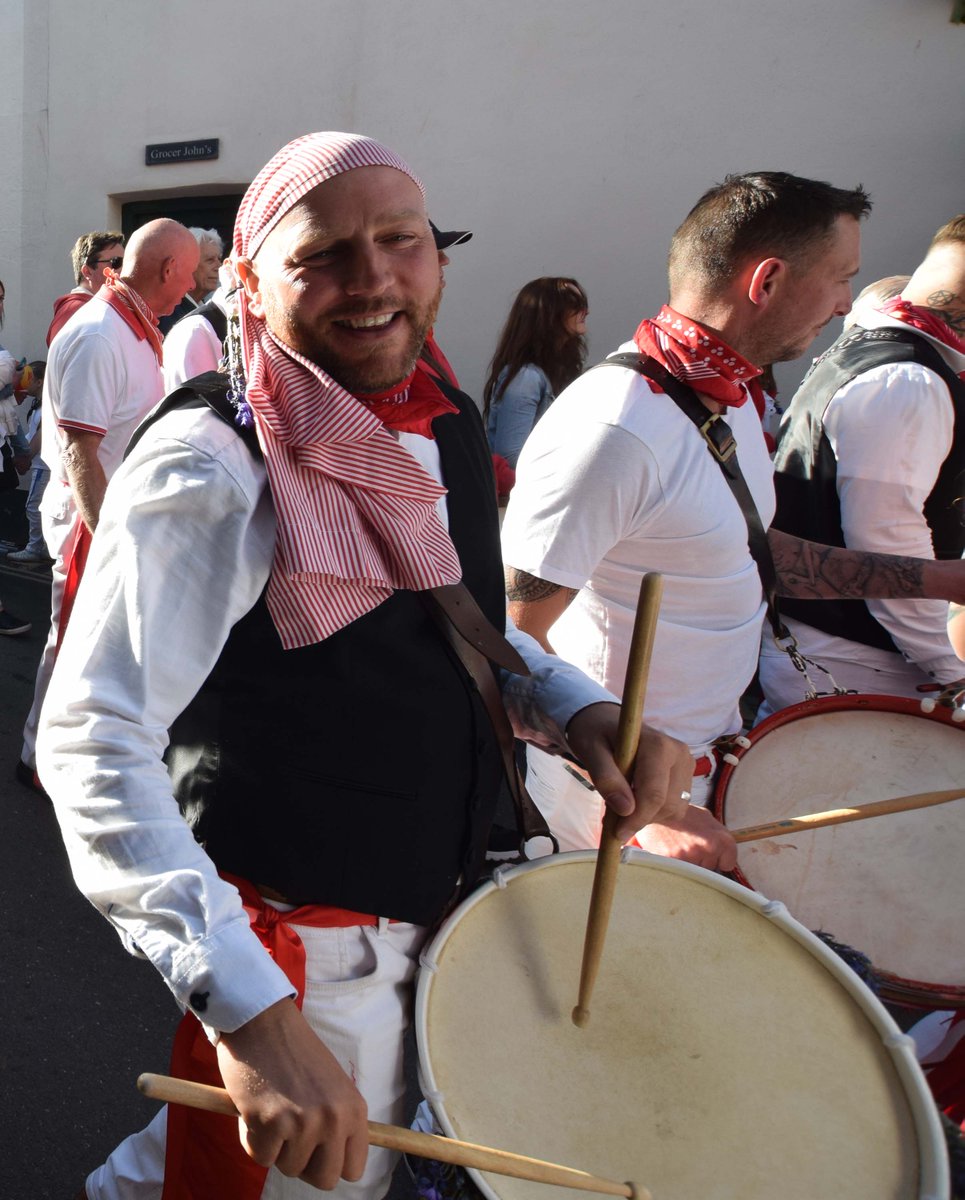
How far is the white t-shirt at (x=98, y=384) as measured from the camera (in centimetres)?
379

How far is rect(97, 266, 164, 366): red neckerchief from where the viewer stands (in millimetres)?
4000

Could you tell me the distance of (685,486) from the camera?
206 centimetres

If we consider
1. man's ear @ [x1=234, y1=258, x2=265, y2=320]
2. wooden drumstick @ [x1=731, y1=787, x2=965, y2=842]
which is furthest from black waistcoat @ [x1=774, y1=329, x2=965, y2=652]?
man's ear @ [x1=234, y1=258, x2=265, y2=320]

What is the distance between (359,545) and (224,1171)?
908mm

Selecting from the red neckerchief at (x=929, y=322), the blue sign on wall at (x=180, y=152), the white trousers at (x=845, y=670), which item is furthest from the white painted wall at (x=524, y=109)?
the white trousers at (x=845, y=670)

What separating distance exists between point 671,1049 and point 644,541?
1007 mm

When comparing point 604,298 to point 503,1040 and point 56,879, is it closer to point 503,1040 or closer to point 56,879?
point 56,879

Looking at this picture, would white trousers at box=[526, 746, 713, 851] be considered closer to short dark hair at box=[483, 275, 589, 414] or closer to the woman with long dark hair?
the woman with long dark hair

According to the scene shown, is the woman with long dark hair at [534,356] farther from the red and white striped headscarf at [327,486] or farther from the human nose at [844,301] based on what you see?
the red and white striped headscarf at [327,486]

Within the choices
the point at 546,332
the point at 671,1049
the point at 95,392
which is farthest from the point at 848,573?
the point at 546,332

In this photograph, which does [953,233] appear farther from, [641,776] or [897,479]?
[641,776]

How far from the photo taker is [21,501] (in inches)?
383

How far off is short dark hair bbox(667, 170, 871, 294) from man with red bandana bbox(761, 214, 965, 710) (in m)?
0.49

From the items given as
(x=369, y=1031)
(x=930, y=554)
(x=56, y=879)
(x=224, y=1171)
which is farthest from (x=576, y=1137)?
(x=56, y=879)
